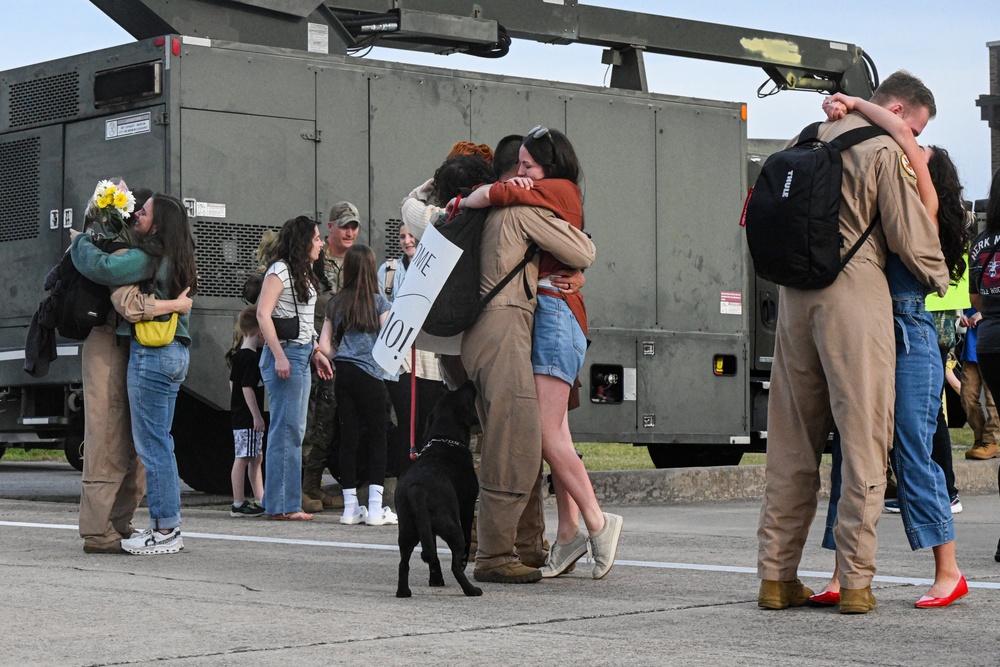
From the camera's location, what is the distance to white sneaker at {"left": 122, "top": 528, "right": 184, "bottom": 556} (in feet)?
24.0

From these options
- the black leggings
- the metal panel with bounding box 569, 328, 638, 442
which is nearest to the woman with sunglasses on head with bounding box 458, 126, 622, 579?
the black leggings

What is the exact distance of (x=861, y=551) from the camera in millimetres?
5207

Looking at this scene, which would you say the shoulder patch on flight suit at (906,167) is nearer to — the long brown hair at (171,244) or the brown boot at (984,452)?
the long brown hair at (171,244)

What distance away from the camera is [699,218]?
12320mm

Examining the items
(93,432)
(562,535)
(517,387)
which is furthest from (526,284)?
(93,432)

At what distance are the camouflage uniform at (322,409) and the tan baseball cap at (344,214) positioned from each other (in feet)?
Result: 0.91

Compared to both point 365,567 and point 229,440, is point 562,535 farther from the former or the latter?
point 229,440

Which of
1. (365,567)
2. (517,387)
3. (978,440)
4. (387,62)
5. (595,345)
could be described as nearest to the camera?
(517,387)

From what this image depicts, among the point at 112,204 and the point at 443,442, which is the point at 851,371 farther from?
the point at 112,204

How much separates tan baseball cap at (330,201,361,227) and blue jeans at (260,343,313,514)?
0.97 metres

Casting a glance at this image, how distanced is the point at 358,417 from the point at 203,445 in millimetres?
2347

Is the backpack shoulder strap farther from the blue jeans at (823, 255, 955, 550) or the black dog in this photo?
the blue jeans at (823, 255, 955, 550)

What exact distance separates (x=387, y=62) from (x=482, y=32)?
116 cm

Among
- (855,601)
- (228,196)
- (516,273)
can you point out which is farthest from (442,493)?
(228,196)
